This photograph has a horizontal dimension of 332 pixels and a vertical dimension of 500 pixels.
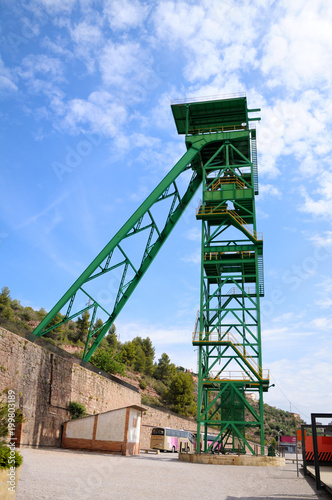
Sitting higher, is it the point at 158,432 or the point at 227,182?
the point at 227,182

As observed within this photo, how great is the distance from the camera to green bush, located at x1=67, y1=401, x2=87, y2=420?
21547mm

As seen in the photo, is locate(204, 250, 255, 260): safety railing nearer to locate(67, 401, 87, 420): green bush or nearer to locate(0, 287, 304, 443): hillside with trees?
locate(67, 401, 87, 420): green bush

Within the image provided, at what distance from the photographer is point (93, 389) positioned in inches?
975

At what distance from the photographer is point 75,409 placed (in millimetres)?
21719

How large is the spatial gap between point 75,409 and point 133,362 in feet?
152

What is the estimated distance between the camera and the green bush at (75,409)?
21547 mm

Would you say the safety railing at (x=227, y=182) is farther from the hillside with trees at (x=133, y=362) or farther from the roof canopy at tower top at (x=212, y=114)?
the hillside with trees at (x=133, y=362)

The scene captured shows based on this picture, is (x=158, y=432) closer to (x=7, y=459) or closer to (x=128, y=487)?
(x=128, y=487)

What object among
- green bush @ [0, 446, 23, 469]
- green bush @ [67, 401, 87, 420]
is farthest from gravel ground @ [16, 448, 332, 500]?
green bush @ [67, 401, 87, 420]

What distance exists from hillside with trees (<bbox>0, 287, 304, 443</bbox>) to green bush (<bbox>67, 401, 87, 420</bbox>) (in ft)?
62.8

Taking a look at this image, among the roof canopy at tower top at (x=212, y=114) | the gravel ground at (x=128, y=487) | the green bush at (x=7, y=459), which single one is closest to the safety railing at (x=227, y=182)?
the roof canopy at tower top at (x=212, y=114)

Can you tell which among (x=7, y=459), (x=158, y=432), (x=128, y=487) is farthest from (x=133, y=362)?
(x=7, y=459)

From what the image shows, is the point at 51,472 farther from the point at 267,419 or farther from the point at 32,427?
the point at 267,419

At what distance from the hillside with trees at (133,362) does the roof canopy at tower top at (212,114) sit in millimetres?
23477
